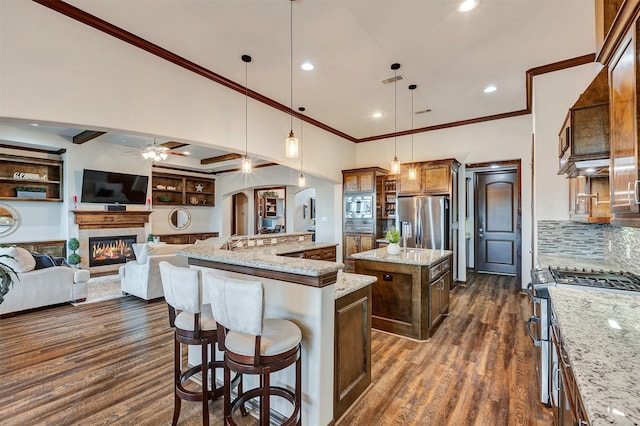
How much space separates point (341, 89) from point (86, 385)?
4.49 m

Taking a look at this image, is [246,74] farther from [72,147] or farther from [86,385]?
[72,147]

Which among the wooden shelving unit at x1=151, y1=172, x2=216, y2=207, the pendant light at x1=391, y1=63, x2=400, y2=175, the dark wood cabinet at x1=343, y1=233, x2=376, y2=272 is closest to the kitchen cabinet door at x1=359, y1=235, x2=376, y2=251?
the dark wood cabinet at x1=343, y1=233, x2=376, y2=272

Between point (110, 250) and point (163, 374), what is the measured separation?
574cm

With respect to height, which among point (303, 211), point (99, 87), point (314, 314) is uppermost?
point (99, 87)

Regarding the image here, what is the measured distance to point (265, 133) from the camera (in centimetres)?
480

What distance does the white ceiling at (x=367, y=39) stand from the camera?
2.73 meters

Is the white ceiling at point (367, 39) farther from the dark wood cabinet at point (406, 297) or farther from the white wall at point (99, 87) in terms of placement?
the dark wood cabinet at point (406, 297)

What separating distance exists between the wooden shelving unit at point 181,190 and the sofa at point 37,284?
14.2ft

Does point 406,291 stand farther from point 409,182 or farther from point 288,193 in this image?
point 288,193

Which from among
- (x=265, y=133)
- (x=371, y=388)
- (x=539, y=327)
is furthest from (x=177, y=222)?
(x=539, y=327)

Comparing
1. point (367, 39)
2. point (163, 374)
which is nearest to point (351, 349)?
point (163, 374)

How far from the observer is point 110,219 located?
23.0 ft

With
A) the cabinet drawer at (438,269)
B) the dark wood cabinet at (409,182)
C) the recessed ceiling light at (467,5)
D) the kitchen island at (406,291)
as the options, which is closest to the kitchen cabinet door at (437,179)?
the dark wood cabinet at (409,182)

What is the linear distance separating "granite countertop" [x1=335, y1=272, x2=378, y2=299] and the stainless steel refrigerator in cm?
316
